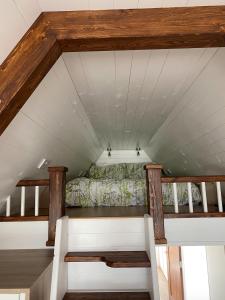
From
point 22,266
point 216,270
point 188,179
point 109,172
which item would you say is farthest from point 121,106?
point 216,270

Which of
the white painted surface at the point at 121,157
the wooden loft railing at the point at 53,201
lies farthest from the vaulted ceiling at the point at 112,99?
the white painted surface at the point at 121,157

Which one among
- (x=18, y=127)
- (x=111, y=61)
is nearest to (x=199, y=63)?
(x=111, y=61)

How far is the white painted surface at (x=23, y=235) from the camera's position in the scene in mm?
2240

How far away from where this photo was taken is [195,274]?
439cm

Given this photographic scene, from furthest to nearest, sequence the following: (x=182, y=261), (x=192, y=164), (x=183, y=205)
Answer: (x=182, y=261) → (x=192, y=164) → (x=183, y=205)

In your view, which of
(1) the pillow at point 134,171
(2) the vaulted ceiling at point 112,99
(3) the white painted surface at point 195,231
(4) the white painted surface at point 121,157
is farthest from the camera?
(4) the white painted surface at point 121,157

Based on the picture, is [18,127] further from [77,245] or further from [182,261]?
[182,261]

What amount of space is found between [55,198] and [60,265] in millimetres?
653

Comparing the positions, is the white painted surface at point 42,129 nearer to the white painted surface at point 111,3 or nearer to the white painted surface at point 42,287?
the white painted surface at point 111,3

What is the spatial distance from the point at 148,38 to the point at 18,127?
1209 mm

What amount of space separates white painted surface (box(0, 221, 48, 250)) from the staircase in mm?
310

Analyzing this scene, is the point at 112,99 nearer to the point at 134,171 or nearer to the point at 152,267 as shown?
the point at 152,267

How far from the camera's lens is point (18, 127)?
192 centimetres

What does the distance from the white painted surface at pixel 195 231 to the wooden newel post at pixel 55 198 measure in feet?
3.25
